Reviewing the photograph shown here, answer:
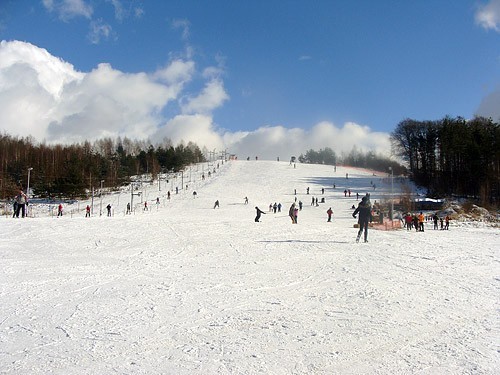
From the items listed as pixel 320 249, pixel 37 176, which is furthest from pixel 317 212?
pixel 37 176

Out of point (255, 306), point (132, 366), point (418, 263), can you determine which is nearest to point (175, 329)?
point (132, 366)

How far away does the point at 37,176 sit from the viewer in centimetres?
7006

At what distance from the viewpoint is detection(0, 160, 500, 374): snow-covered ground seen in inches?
158

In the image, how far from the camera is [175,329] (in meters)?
4.89

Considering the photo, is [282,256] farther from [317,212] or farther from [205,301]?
[317,212]

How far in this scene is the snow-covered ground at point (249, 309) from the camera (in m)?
4.02

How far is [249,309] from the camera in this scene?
5664mm

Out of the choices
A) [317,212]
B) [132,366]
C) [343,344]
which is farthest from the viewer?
[317,212]

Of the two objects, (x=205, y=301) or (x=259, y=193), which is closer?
(x=205, y=301)

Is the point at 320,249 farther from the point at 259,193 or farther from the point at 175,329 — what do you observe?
the point at 259,193

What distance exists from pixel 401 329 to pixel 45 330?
4.66 meters

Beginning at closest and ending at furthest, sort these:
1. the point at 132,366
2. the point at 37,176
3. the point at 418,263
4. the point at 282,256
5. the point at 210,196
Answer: the point at 132,366, the point at 418,263, the point at 282,256, the point at 210,196, the point at 37,176

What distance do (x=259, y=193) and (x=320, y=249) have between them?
148ft

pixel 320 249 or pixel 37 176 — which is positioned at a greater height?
pixel 37 176
